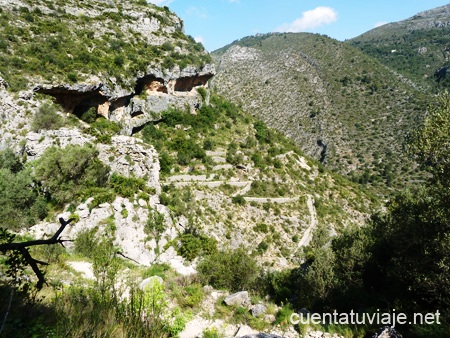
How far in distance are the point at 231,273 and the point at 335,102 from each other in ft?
274

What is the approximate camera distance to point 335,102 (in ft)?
284

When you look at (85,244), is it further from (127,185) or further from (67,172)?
(67,172)

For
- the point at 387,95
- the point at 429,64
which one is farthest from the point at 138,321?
the point at 429,64

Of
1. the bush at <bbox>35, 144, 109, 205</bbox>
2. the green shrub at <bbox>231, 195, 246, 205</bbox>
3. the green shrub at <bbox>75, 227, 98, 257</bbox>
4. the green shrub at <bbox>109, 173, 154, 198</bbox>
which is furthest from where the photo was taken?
the green shrub at <bbox>231, 195, 246, 205</bbox>

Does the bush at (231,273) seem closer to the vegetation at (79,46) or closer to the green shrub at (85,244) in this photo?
the green shrub at (85,244)

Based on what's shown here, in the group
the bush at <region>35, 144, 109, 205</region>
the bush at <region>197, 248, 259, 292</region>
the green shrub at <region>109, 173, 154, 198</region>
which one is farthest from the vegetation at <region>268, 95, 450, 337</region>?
the bush at <region>35, 144, 109, 205</region>

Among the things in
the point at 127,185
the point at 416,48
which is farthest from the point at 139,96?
the point at 416,48

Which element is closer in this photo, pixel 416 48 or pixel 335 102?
pixel 335 102

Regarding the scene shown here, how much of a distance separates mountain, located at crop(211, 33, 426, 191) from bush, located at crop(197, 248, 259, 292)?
59155mm

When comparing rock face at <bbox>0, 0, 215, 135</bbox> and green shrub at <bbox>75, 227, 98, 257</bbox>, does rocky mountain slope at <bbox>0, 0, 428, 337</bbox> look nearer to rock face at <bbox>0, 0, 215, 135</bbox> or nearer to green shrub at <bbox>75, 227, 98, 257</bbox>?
green shrub at <bbox>75, 227, 98, 257</bbox>

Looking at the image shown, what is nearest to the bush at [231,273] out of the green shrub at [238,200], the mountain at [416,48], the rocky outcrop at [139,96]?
the green shrub at [238,200]

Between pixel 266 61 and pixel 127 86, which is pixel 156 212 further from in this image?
pixel 266 61

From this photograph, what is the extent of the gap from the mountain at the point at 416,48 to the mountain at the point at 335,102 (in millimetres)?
15656

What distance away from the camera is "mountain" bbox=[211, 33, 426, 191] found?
229ft
